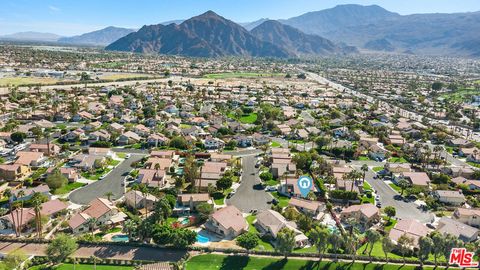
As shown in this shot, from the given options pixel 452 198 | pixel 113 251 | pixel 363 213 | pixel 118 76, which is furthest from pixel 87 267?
pixel 118 76

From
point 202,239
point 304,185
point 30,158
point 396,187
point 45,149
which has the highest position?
point 45,149

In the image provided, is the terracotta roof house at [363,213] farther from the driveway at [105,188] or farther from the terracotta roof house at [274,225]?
the driveway at [105,188]

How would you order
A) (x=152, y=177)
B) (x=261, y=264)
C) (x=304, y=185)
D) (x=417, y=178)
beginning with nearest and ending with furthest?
(x=261, y=264) < (x=304, y=185) < (x=152, y=177) < (x=417, y=178)

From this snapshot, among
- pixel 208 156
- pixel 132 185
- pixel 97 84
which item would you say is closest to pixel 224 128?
pixel 208 156

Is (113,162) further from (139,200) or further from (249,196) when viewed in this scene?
(249,196)

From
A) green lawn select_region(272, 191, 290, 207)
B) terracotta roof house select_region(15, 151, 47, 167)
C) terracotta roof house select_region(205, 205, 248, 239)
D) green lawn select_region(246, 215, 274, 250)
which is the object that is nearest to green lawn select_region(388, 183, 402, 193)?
green lawn select_region(272, 191, 290, 207)

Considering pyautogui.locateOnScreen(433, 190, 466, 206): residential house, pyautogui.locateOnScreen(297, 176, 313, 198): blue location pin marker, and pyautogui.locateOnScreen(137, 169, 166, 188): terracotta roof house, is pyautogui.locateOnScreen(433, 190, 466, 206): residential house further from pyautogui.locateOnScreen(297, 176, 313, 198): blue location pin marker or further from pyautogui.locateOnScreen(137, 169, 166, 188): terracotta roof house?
pyautogui.locateOnScreen(137, 169, 166, 188): terracotta roof house
